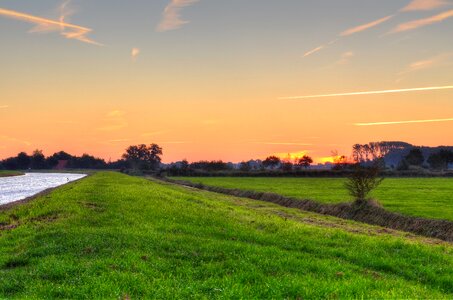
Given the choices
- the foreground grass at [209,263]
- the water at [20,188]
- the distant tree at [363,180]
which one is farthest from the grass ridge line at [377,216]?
the water at [20,188]

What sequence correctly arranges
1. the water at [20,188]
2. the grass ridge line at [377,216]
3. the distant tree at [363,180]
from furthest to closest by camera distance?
the water at [20,188], the distant tree at [363,180], the grass ridge line at [377,216]

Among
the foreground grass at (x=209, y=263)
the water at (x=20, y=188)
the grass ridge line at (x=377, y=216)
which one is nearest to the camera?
the foreground grass at (x=209, y=263)

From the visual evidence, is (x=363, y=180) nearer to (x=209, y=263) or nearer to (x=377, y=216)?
(x=377, y=216)

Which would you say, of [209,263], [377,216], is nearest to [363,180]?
[377,216]

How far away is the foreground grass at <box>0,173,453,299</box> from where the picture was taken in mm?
13578

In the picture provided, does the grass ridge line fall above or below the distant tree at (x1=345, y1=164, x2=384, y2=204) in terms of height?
below

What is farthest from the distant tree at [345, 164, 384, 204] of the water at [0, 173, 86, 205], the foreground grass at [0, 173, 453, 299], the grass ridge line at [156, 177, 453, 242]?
the water at [0, 173, 86, 205]

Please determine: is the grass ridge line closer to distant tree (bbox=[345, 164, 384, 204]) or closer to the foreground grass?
distant tree (bbox=[345, 164, 384, 204])

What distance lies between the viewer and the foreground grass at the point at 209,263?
13578mm

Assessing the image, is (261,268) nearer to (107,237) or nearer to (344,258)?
(344,258)

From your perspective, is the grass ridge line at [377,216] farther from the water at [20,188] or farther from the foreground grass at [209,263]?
the water at [20,188]

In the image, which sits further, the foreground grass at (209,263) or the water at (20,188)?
the water at (20,188)

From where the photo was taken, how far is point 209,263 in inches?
662

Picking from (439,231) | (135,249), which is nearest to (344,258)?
(135,249)
